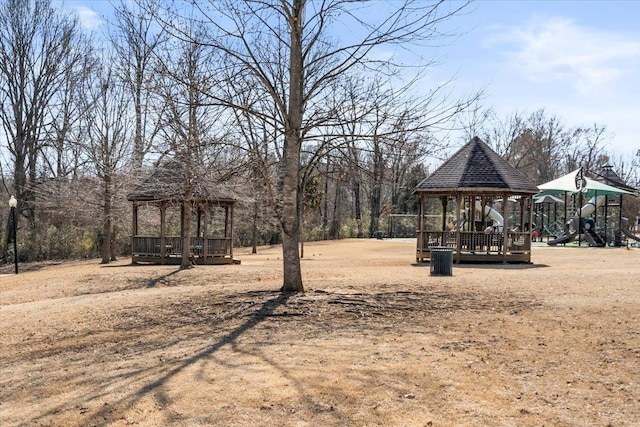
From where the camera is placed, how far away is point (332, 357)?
7.68 metres

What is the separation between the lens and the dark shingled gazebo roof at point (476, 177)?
866 inches

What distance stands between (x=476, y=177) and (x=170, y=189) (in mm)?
10781

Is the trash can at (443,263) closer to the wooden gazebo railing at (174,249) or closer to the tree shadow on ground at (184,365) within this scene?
the tree shadow on ground at (184,365)

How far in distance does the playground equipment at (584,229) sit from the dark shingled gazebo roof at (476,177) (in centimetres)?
1378

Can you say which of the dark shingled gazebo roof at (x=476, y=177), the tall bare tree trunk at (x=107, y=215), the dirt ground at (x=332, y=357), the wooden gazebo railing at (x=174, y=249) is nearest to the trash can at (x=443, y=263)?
the dirt ground at (x=332, y=357)

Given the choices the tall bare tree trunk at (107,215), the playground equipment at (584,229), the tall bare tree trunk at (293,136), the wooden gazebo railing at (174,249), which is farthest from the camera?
the playground equipment at (584,229)

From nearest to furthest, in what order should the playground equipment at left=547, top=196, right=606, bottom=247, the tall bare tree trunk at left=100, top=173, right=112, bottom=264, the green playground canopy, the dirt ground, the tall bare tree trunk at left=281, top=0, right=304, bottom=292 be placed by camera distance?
the dirt ground → the tall bare tree trunk at left=281, top=0, right=304, bottom=292 → the tall bare tree trunk at left=100, top=173, right=112, bottom=264 → the playground equipment at left=547, top=196, right=606, bottom=247 → the green playground canopy

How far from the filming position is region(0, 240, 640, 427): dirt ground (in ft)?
19.7

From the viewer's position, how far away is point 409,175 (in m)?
60.8

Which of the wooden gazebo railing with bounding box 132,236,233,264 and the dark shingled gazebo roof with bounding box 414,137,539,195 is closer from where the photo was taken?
the dark shingled gazebo roof with bounding box 414,137,539,195

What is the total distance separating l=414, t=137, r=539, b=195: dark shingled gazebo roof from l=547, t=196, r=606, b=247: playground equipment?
543 inches

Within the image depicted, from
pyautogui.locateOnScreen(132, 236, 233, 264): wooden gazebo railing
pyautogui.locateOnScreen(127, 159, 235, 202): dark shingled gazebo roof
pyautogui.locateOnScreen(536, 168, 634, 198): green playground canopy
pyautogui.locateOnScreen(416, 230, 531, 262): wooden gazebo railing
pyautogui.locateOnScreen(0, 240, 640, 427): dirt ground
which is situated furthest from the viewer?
pyautogui.locateOnScreen(536, 168, 634, 198): green playground canopy

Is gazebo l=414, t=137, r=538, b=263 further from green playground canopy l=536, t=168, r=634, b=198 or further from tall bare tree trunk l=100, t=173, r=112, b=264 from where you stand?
tall bare tree trunk l=100, t=173, r=112, b=264

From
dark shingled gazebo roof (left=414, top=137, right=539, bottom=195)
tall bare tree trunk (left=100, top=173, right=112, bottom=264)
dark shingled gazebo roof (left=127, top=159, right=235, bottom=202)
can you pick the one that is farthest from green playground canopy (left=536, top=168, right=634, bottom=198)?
tall bare tree trunk (left=100, top=173, right=112, bottom=264)
